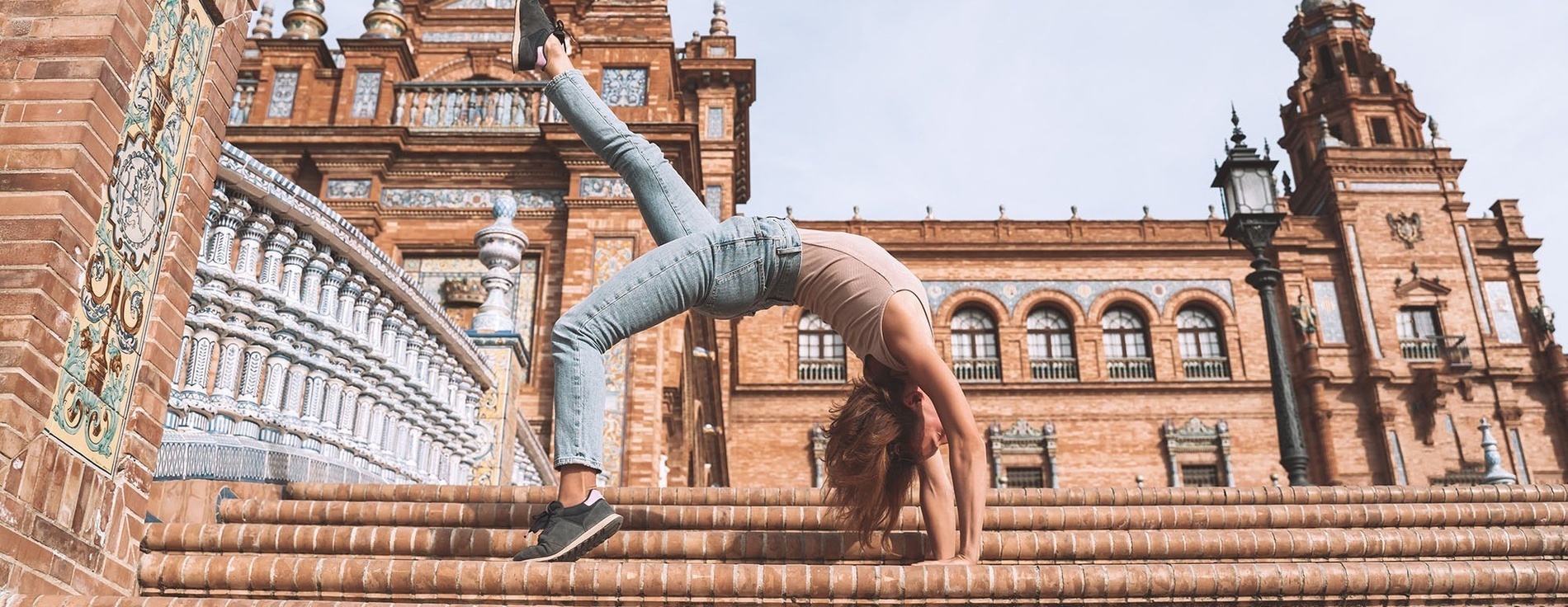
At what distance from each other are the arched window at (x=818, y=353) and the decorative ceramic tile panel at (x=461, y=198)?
1771cm

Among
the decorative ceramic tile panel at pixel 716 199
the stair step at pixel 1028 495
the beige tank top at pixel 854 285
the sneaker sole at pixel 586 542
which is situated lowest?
the sneaker sole at pixel 586 542

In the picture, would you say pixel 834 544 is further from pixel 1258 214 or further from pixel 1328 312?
pixel 1328 312

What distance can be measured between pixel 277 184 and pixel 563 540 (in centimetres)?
250

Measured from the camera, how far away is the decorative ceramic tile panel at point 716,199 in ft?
62.5

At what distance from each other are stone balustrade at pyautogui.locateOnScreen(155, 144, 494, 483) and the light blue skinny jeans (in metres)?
1.90

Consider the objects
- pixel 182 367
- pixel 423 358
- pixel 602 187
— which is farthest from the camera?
pixel 602 187

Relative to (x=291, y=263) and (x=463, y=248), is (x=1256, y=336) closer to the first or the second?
(x=463, y=248)

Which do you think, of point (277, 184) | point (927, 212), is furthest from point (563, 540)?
point (927, 212)

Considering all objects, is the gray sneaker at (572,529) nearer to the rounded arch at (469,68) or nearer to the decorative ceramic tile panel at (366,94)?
the decorative ceramic tile panel at (366,94)

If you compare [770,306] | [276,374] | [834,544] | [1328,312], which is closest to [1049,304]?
[1328,312]

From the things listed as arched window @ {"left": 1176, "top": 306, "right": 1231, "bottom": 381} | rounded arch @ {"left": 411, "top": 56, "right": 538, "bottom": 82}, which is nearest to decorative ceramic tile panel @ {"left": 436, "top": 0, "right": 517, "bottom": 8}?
rounded arch @ {"left": 411, "top": 56, "right": 538, "bottom": 82}

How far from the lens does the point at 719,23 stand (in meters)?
22.4

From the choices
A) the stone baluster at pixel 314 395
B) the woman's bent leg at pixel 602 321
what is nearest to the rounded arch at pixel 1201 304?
the stone baluster at pixel 314 395

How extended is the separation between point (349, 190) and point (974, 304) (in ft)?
68.7
